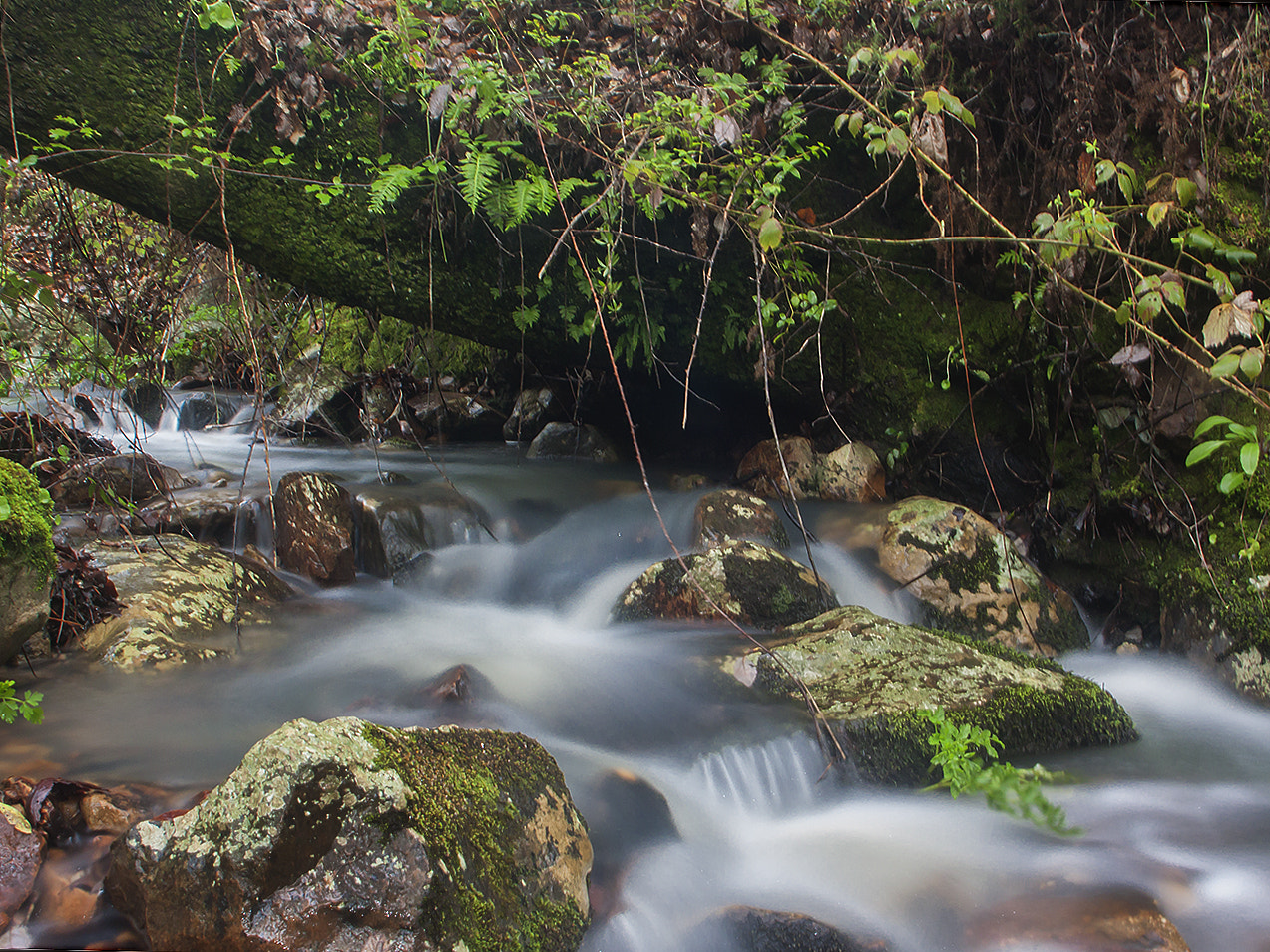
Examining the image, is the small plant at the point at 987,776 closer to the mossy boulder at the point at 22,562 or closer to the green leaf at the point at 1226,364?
the green leaf at the point at 1226,364

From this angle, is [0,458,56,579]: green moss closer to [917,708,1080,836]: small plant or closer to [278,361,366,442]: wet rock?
[917,708,1080,836]: small plant

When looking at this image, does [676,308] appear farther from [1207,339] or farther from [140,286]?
[140,286]

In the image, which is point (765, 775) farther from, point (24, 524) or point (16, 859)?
point (24, 524)

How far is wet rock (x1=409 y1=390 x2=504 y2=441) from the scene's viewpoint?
9516 millimetres

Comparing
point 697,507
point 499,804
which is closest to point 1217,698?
point 697,507

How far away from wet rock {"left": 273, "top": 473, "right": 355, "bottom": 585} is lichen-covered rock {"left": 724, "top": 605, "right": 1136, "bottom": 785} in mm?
2879

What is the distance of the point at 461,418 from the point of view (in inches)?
379

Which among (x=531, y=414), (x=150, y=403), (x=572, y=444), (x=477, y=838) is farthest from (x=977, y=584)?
(x=150, y=403)

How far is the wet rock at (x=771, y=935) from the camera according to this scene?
91.0 inches

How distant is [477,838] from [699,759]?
4.13 feet

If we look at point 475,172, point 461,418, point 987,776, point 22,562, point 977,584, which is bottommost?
point 461,418

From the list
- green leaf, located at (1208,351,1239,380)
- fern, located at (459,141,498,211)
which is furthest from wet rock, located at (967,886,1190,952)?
fern, located at (459,141,498,211)

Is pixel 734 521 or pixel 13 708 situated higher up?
pixel 13 708

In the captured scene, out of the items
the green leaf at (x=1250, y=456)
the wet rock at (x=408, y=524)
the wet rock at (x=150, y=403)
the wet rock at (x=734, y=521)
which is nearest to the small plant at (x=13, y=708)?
the wet rock at (x=408, y=524)
